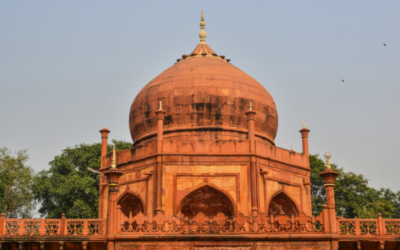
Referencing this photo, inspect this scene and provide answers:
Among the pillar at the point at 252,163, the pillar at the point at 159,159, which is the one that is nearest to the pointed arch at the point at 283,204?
the pillar at the point at 252,163

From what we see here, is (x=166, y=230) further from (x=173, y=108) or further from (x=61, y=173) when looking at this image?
(x=61, y=173)

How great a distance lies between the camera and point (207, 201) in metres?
22.6

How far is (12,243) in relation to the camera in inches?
771

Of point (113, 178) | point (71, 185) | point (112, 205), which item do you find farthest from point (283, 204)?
point (71, 185)

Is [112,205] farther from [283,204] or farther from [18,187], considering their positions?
[18,187]

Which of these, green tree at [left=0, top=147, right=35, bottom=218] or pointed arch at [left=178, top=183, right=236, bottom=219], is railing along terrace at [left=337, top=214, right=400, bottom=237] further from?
green tree at [left=0, top=147, right=35, bottom=218]

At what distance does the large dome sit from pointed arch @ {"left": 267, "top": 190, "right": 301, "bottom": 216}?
2675mm

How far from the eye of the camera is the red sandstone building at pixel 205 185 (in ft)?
61.2

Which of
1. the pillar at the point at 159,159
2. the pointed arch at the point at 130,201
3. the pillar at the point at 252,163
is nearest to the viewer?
the pillar at the point at 252,163

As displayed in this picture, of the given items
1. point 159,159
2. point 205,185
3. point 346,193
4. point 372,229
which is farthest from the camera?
point 346,193

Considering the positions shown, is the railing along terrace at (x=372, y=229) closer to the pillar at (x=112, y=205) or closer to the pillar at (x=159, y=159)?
the pillar at (x=159, y=159)

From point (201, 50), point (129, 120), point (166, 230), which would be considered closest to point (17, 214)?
point (129, 120)

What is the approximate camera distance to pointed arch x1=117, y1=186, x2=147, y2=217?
2321 centimetres

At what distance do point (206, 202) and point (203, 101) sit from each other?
3994 mm
